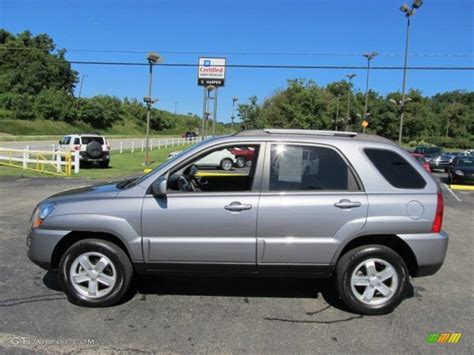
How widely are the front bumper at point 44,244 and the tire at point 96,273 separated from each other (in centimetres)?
15

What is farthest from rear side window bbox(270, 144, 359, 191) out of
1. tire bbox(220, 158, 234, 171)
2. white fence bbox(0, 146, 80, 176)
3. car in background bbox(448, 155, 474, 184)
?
car in background bbox(448, 155, 474, 184)

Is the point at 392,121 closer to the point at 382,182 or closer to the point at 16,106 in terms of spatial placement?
the point at 16,106

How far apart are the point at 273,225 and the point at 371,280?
115 centimetres

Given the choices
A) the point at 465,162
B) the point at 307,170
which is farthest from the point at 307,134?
the point at 465,162

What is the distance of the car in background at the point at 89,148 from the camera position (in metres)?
22.7

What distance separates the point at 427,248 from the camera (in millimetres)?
4559

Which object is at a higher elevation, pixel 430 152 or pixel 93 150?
pixel 430 152

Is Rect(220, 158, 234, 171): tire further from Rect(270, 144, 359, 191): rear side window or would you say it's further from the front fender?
the front fender

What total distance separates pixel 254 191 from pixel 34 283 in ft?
9.30

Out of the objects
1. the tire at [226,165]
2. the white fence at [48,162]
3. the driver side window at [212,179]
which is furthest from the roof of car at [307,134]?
the white fence at [48,162]

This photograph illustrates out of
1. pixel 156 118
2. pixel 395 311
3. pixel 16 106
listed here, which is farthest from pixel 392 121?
pixel 395 311

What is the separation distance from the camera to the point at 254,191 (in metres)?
4.57

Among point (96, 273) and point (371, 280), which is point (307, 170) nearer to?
point (371, 280)

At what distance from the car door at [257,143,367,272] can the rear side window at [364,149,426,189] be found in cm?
30
